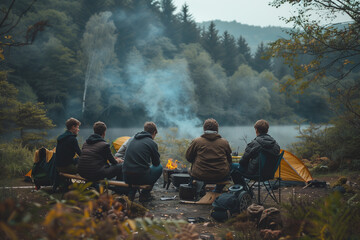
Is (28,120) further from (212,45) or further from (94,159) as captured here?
(212,45)

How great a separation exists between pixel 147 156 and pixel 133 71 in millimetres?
34458

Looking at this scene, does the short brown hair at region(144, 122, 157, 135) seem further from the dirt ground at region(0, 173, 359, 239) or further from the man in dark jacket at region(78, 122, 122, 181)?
the dirt ground at region(0, 173, 359, 239)

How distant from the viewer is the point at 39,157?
548 centimetres

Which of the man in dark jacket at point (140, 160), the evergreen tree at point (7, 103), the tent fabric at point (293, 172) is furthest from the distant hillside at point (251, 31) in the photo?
the man in dark jacket at point (140, 160)

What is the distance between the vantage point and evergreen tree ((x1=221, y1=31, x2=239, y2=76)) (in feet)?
191

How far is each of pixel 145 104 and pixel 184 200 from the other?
31.2m

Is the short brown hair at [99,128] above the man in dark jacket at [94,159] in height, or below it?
above

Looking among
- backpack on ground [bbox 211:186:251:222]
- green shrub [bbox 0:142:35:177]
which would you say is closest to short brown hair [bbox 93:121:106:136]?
backpack on ground [bbox 211:186:251:222]

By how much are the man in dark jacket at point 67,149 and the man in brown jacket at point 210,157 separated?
212 cm

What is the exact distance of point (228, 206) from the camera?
166 inches

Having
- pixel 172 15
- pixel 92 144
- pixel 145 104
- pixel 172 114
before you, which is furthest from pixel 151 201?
pixel 172 15

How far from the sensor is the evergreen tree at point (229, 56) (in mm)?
58219

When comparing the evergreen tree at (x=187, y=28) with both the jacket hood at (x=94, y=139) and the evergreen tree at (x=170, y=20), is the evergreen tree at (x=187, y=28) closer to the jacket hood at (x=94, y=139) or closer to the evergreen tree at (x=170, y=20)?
the evergreen tree at (x=170, y=20)

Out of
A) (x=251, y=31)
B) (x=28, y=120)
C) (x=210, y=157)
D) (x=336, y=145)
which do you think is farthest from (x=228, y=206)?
(x=251, y=31)
